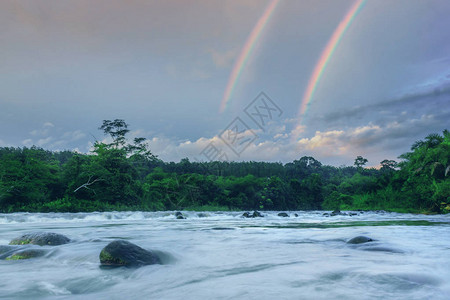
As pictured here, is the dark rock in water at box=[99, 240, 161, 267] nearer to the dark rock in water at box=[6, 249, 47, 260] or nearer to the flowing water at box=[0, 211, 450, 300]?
the flowing water at box=[0, 211, 450, 300]

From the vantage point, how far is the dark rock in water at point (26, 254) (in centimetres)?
435

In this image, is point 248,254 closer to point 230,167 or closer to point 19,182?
point 19,182

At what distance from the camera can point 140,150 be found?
44500mm

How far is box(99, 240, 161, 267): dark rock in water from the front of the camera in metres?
3.83

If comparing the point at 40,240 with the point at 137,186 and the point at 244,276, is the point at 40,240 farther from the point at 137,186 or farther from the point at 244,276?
the point at 137,186

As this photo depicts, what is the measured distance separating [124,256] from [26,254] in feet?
5.60

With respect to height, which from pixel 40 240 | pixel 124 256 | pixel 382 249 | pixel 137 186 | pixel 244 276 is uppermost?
pixel 137 186

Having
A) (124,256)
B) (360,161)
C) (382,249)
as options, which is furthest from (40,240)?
(360,161)

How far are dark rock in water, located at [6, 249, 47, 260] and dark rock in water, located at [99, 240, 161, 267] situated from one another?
4.15 feet

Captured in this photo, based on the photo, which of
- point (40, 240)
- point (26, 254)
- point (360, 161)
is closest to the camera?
point (26, 254)

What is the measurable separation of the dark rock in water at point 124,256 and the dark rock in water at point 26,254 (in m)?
1.26

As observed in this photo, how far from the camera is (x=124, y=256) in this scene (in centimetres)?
387

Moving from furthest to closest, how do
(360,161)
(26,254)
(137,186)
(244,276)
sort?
(360,161), (137,186), (26,254), (244,276)

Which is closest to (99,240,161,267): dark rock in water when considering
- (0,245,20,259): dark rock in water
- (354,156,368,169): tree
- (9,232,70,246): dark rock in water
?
(0,245,20,259): dark rock in water
